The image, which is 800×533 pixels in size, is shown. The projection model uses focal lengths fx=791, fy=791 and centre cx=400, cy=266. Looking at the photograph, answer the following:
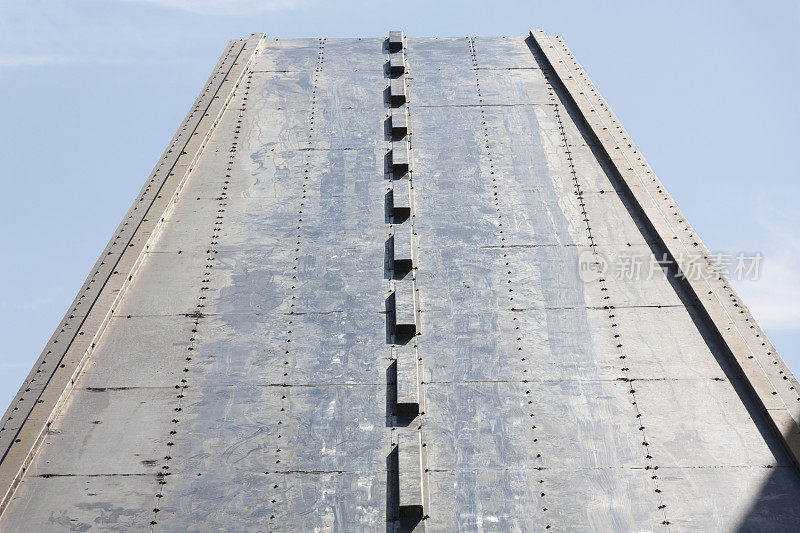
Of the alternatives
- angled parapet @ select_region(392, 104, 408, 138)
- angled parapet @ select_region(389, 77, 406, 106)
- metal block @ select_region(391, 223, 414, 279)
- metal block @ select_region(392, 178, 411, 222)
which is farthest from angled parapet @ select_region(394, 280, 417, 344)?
angled parapet @ select_region(389, 77, 406, 106)

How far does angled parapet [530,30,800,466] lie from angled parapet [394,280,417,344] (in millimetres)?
4069

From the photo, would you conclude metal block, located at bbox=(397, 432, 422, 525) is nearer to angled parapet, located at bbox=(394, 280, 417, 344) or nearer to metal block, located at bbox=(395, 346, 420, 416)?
metal block, located at bbox=(395, 346, 420, 416)

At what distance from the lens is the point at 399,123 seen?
15.4 meters

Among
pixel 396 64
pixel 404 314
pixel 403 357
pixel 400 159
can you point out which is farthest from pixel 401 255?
pixel 396 64

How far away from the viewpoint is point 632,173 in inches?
544

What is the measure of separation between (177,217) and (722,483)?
29.4ft

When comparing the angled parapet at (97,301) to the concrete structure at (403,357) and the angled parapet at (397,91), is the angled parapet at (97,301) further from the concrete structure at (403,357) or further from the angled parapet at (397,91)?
the angled parapet at (397,91)

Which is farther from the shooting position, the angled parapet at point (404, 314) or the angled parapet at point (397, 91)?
the angled parapet at point (397, 91)

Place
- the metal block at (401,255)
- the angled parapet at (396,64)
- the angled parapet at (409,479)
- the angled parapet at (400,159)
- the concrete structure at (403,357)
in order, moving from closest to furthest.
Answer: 1. the angled parapet at (409,479)
2. the concrete structure at (403,357)
3. the metal block at (401,255)
4. the angled parapet at (400,159)
5. the angled parapet at (396,64)

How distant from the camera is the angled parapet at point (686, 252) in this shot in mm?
9938

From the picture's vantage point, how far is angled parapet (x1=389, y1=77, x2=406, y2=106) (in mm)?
16469

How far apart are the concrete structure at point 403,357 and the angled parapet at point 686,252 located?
39 millimetres

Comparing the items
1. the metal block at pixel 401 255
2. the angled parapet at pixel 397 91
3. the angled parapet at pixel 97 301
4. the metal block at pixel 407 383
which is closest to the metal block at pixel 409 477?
the metal block at pixel 407 383

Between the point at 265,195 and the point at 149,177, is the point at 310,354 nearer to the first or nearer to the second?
the point at 265,195
